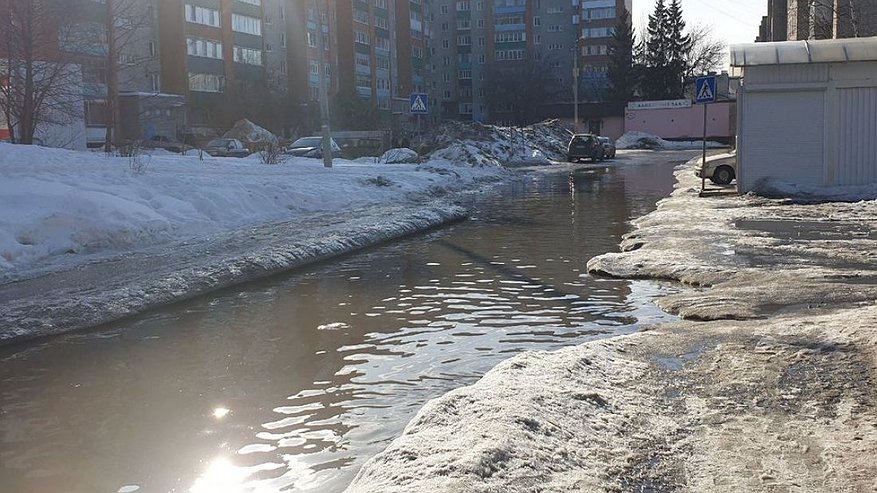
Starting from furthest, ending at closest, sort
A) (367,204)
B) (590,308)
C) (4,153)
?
(367,204), (4,153), (590,308)

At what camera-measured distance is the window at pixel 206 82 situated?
7032 cm

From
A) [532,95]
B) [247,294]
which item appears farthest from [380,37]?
[247,294]

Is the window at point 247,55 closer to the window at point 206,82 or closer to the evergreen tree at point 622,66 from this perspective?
the window at point 206,82

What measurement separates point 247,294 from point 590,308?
14.1 ft

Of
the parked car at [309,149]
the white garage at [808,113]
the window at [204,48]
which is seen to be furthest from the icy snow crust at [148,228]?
the window at [204,48]

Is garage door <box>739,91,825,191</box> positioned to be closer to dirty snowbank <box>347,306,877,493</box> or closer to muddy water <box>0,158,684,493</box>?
muddy water <box>0,158,684,493</box>

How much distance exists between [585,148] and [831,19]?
17396 mm

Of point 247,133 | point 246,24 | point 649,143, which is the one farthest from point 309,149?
point 649,143

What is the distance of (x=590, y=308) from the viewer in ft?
31.4

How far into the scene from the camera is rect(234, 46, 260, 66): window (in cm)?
7631

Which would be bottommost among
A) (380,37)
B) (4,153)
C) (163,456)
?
(163,456)

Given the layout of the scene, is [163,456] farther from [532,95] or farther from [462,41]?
[462,41]

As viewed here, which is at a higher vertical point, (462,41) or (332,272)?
(462,41)

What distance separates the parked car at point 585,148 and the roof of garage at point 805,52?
29.3 m
